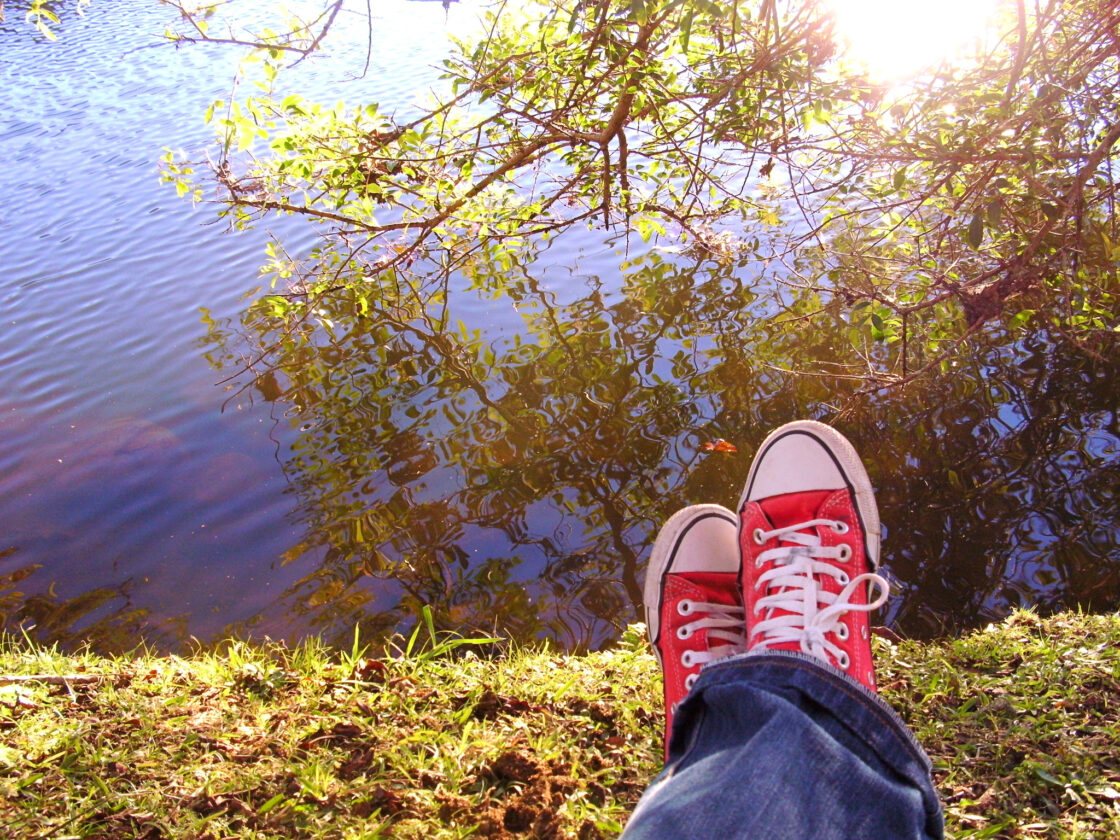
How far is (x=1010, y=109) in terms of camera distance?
8.48ft

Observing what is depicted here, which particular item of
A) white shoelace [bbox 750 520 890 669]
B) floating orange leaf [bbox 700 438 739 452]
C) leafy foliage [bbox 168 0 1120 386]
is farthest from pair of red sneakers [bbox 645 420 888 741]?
floating orange leaf [bbox 700 438 739 452]

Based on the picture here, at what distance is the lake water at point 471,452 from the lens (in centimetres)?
328

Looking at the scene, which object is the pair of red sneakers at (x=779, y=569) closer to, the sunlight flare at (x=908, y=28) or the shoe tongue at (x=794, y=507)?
the shoe tongue at (x=794, y=507)

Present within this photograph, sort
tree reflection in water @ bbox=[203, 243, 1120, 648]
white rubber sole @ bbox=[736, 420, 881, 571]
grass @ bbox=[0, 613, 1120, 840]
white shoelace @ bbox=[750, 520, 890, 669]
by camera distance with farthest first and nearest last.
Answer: tree reflection in water @ bbox=[203, 243, 1120, 648], white rubber sole @ bbox=[736, 420, 881, 571], white shoelace @ bbox=[750, 520, 890, 669], grass @ bbox=[0, 613, 1120, 840]

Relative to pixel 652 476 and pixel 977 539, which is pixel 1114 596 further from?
pixel 652 476

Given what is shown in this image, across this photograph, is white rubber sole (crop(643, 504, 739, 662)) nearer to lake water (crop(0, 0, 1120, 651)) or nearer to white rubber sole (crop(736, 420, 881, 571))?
white rubber sole (crop(736, 420, 881, 571))

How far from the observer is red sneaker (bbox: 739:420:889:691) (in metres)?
1.85

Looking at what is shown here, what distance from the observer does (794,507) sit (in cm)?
231

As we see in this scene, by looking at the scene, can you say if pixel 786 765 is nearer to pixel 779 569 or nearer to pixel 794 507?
pixel 779 569

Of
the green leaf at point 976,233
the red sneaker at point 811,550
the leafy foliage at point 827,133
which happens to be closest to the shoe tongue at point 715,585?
the red sneaker at point 811,550

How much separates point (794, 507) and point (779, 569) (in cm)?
30

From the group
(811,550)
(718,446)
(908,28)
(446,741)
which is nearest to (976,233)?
(908,28)

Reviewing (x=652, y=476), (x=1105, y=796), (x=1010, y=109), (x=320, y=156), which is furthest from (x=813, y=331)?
(x=1105, y=796)

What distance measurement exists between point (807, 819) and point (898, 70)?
285cm
